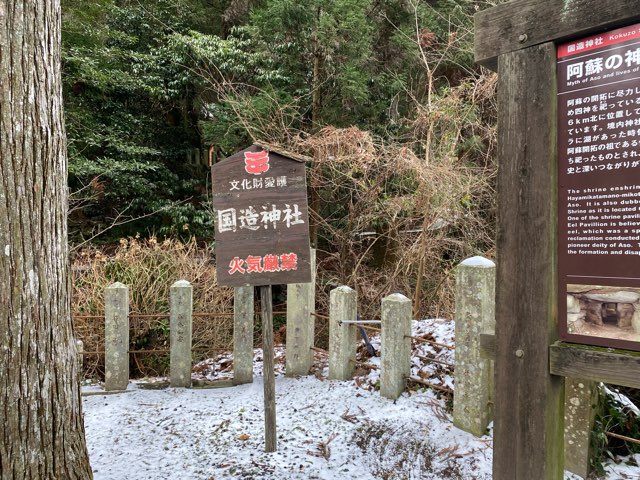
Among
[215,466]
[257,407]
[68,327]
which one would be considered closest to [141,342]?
[257,407]

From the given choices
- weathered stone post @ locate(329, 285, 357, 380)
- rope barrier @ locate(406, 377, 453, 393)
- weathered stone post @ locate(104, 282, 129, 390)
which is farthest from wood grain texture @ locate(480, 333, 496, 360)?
weathered stone post @ locate(104, 282, 129, 390)

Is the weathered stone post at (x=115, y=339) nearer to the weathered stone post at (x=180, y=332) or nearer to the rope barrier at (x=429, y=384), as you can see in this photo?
the weathered stone post at (x=180, y=332)

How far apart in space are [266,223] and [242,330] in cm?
156

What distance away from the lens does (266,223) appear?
3.22 metres

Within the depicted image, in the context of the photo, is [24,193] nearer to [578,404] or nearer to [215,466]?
[215,466]

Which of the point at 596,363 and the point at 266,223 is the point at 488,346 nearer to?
the point at 596,363

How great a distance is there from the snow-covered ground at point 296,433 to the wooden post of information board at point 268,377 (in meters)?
0.12

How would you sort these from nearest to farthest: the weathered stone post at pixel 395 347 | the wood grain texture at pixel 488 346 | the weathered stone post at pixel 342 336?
1. the wood grain texture at pixel 488 346
2. the weathered stone post at pixel 395 347
3. the weathered stone post at pixel 342 336

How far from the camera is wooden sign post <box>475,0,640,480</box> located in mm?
1873

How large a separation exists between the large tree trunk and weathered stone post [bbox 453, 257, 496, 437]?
8.08 feet

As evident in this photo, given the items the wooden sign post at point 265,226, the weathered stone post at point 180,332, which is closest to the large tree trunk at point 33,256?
→ the wooden sign post at point 265,226

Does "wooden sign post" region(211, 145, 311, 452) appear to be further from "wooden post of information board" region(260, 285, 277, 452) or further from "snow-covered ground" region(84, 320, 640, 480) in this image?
"snow-covered ground" region(84, 320, 640, 480)

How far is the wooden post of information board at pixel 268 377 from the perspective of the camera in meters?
3.17

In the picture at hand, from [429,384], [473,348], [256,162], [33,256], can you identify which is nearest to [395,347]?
[429,384]
